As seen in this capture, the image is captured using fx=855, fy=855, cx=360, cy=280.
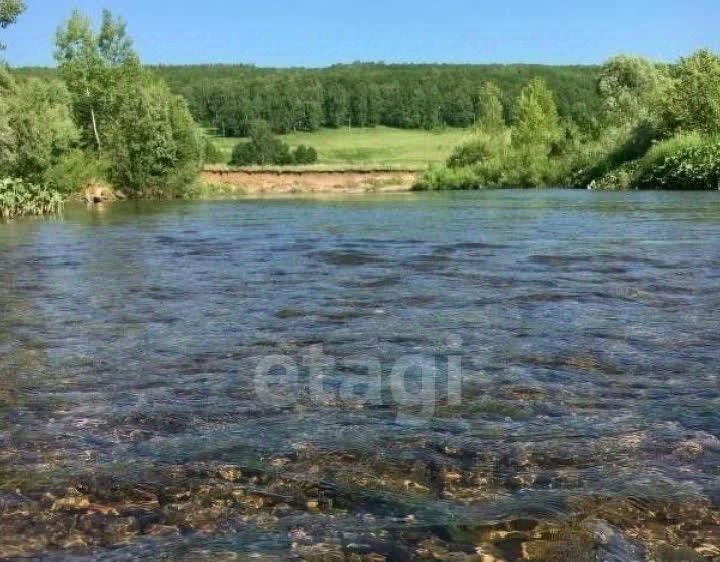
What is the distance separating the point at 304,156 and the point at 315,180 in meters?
39.6

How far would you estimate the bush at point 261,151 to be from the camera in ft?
415

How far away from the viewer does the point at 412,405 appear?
5375mm

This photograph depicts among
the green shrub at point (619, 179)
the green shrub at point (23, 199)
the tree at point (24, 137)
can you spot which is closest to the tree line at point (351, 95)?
the green shrub at point (619, 179)

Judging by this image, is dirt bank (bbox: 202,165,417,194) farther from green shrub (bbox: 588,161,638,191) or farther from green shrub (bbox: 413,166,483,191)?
green shrub (bbox: 588,161,638,191)

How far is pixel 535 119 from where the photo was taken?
3361 inches

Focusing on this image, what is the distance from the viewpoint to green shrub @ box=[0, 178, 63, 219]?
32719 mm

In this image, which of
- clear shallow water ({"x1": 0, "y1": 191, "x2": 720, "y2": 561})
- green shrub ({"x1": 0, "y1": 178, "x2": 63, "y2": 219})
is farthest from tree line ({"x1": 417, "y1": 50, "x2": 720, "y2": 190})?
clear shallow water ({"x1": 0, "y1": 191, "x2": 720, "y2": 561})

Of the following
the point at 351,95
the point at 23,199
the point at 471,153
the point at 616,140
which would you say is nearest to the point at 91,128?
the point at 471,153

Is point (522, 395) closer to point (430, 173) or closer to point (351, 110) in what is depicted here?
Answer: point (430, 173)

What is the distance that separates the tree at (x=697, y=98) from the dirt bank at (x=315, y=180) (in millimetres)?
32517

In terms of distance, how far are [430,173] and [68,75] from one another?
31.6m

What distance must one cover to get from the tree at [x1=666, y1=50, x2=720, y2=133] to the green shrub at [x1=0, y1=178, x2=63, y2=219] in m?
40.0

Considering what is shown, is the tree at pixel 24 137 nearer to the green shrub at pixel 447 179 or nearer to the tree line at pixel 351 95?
the green shrub at pixel 447 179

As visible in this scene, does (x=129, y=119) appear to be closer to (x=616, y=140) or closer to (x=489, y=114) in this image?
(x=616, y=140)
